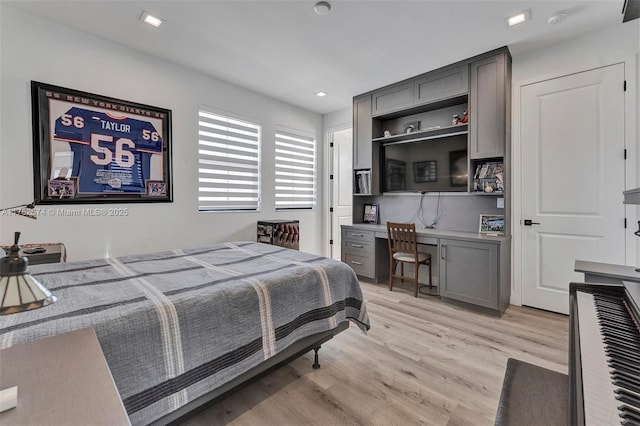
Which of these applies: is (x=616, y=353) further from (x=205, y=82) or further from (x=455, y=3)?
(x=205, y=82)

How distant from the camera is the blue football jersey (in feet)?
8.66

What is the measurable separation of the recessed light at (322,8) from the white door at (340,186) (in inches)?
108

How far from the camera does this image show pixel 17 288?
63 cm

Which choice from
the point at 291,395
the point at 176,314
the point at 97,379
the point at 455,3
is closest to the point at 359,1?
the point at 455,3

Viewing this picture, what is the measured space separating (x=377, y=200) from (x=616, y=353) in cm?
371

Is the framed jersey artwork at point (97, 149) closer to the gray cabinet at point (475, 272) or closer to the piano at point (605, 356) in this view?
the gray cabinet at point (475, 272)

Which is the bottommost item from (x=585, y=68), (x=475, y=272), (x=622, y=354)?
(x=475, y=272)

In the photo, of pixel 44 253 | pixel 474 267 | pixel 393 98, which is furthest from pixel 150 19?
Answer: pixel 474 267

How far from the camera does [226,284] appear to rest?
153 centimetres

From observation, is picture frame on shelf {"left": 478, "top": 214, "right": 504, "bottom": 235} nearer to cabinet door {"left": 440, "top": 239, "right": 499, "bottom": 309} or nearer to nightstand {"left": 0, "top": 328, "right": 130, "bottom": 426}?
cabinet door {"left": 440, "top": 239, "right": 499, "bottom": 309}

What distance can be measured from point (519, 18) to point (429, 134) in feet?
4.88

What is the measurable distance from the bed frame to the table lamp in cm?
83

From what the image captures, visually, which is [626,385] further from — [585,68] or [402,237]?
[585,68]

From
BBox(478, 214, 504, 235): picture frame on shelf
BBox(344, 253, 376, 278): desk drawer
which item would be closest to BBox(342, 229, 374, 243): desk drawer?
BBox(344, 253, 376, 278): desk drawer
